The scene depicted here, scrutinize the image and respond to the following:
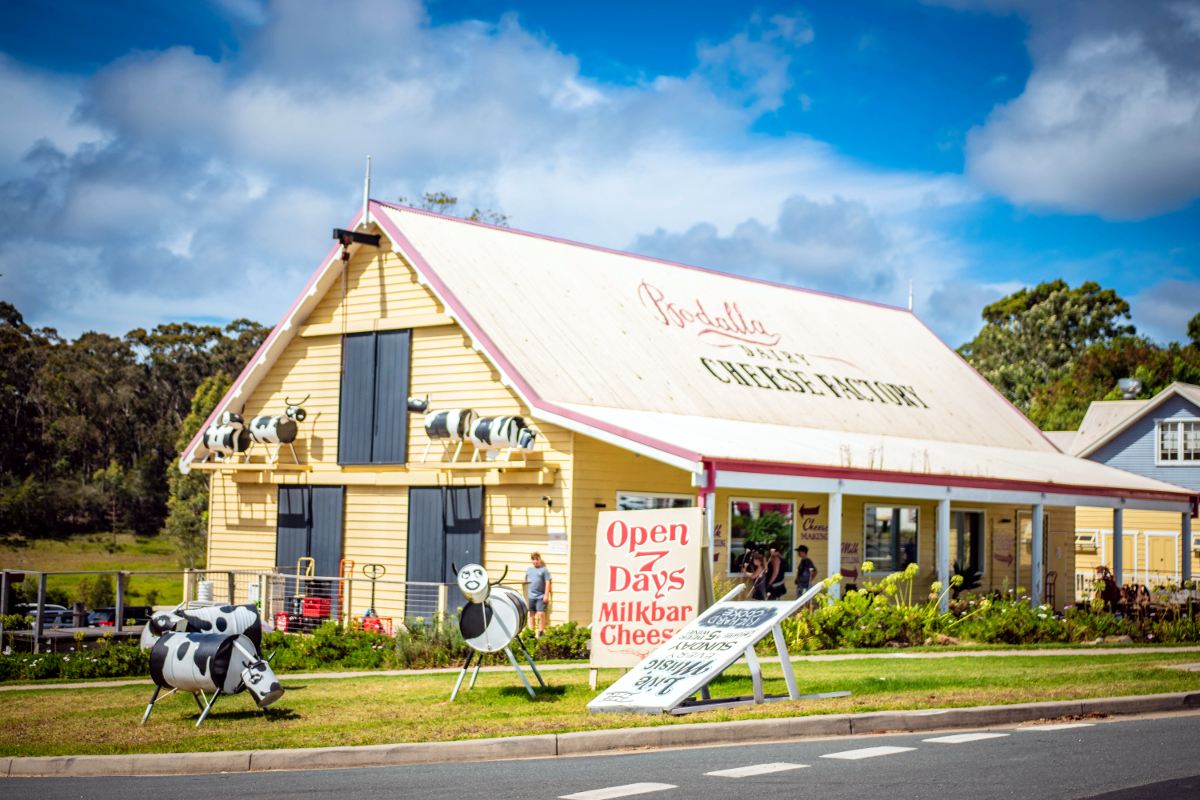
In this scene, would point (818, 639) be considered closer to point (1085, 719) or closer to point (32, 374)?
point (1085, 719)

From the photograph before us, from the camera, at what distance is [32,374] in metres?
69.6

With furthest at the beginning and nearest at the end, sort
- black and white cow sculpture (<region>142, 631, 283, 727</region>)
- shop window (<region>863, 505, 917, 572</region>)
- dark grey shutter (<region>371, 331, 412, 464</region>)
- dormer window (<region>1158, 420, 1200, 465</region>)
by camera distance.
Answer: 1. dormer window (<region>1158, 420, 1200, 465</region>)
2. shop window (<region>863, 505, 917, 572</region>)
3. dark grey shutter (<region>371, 331, 412, 464</region>)
4. black and white cow sculpture (<region>142, 631, 283, 727</region>)

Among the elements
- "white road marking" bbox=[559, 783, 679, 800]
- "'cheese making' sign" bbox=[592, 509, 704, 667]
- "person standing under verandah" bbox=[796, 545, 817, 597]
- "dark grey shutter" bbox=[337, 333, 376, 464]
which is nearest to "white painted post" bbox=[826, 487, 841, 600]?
"person standing under verandah" bbox=[796, 545, 817, 597]

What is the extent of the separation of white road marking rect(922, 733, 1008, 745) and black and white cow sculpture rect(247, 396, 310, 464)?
17773mm

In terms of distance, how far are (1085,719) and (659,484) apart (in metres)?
11.9

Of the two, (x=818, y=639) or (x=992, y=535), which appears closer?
(x=818, y=639)

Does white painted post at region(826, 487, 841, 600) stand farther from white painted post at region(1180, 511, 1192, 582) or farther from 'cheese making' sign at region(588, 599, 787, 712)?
white painted post at region(1180, 511, 1192, 582)

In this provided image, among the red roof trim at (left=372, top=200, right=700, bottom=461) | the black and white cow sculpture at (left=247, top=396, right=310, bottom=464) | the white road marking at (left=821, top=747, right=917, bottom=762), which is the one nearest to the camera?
the white road marking at (left=821, top=747, right=917, bottom=762)

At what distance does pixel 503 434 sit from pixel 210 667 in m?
10.2

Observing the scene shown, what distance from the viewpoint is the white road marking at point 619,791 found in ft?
29.9

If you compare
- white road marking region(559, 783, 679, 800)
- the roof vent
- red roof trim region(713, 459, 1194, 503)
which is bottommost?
white road marking region(559, 783, 679, 800)

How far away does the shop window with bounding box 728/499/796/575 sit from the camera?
25469 millimetres

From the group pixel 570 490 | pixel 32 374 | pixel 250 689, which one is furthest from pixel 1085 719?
pixel 32 374

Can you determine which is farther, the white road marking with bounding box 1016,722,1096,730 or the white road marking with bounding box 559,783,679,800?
the white road marking with bounding box 1016,722,1096,730
